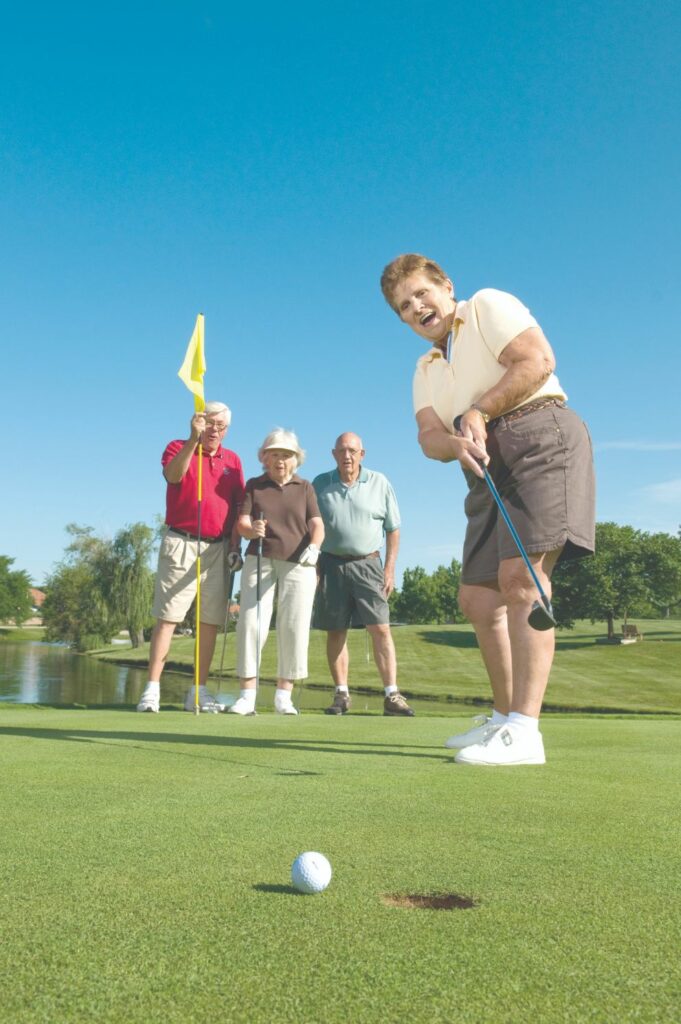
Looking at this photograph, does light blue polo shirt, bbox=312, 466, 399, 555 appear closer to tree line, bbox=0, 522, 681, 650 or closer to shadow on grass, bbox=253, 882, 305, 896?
shadow on grass, bbox=253, 882, 305, 896

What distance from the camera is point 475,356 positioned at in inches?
147

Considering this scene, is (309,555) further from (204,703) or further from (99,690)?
(99,690)

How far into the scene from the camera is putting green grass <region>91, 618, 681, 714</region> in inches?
883

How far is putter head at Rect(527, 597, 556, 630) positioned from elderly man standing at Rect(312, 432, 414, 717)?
3982 mm

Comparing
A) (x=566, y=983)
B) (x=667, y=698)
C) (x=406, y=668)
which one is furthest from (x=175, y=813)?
(x=406, y=668)

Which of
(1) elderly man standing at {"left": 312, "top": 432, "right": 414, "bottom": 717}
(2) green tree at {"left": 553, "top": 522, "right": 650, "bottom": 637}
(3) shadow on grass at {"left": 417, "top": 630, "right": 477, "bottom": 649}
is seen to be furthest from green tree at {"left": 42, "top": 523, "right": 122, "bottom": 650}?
(1) elderly man standing at {"left": 312, "top": 432, "right": 414, "bottom": 717}

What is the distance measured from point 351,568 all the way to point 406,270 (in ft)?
12.5

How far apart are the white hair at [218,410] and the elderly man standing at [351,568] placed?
1082 millimetres

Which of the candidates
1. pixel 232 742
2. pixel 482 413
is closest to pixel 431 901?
pixel 482 413

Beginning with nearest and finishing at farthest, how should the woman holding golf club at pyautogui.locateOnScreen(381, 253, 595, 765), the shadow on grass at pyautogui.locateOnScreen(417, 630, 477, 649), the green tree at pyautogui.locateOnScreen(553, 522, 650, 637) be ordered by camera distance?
the woman holding golf club at pyautogui.locateOnScreen(381, 253, 595, 765)
the shadow on grass at pyautogui.locateOnScreen(417, 630, 477, 649)
the green tree at pyautogui.locateOnScreen(553, 522, 650, 637)

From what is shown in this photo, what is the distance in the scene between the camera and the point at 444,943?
122 cm

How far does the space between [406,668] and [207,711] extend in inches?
1022

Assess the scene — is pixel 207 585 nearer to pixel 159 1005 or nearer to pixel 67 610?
pixel 159 1005

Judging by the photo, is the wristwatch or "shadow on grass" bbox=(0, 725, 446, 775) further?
"shadow on grass" bbox=(0, 725, 446, 775)
